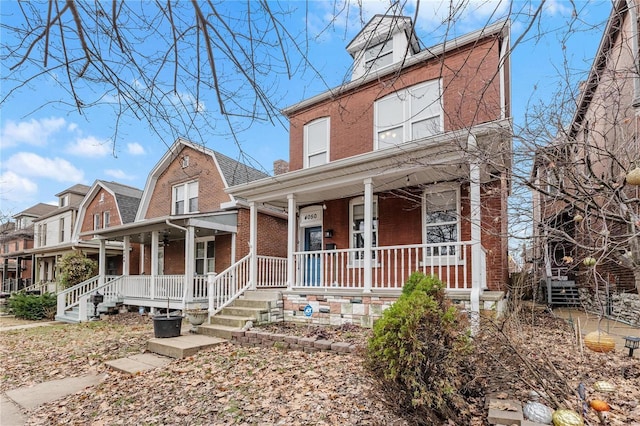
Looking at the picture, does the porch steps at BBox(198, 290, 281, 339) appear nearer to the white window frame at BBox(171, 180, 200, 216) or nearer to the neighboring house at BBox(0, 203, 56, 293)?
the white window frame at BBox(171, 180, 200, 216)

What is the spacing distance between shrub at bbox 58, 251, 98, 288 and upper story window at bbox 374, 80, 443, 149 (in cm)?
1342

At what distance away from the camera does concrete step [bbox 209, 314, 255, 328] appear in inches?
335

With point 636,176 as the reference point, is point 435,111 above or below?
above

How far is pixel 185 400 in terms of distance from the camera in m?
4.58

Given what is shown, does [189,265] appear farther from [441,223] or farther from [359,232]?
[441,223]

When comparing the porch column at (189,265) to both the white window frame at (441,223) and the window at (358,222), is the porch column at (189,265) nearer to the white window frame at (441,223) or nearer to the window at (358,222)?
the window at (358,222)

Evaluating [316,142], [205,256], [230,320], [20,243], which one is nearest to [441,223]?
[316,142]

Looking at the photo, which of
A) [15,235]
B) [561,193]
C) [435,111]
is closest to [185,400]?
[561,193]

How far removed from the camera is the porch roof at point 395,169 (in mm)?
6137

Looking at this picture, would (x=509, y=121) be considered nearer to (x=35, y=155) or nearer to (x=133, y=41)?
(x=133, y=41)

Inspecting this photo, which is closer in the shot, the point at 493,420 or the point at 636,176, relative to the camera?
the point at 493,420

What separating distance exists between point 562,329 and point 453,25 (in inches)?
267

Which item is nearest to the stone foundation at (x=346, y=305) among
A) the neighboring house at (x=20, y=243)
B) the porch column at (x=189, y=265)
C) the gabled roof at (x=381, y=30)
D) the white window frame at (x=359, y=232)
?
the white window frame at (x=359, y=232)

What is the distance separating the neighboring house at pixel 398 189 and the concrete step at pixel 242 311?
76 centimetres
